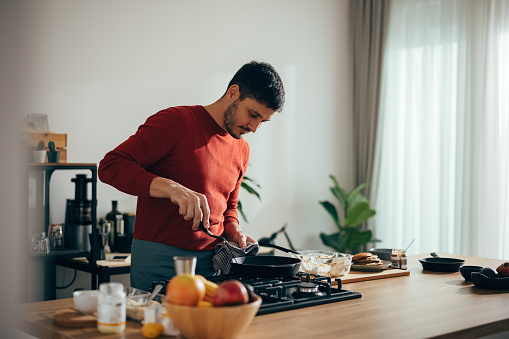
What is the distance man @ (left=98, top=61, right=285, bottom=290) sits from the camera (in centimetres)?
212

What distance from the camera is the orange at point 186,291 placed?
4.24ft

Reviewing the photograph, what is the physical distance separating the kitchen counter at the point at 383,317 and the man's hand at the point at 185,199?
415mm

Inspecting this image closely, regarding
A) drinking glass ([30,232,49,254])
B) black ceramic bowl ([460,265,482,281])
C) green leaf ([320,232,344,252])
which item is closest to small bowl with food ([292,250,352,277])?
black ceramic bowl ([460,265,482,281])

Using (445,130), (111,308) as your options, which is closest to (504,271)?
(111,308)

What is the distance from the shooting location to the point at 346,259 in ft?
7.29

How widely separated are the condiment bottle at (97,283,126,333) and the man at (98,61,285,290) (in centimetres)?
67

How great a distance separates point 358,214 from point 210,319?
3.64 m

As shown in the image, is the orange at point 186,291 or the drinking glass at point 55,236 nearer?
the orange at point 186,291

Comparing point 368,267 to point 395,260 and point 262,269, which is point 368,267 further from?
point 262,269

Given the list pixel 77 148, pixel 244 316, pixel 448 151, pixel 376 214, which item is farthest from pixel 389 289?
pixel 376 214

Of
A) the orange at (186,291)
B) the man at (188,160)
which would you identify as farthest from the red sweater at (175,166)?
the orange at (186,291)

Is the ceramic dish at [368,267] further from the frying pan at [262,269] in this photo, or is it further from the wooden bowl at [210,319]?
the wooden bowl at [210,319]

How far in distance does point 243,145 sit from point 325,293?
0.80 meters

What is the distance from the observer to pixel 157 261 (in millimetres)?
Answer: 2170
